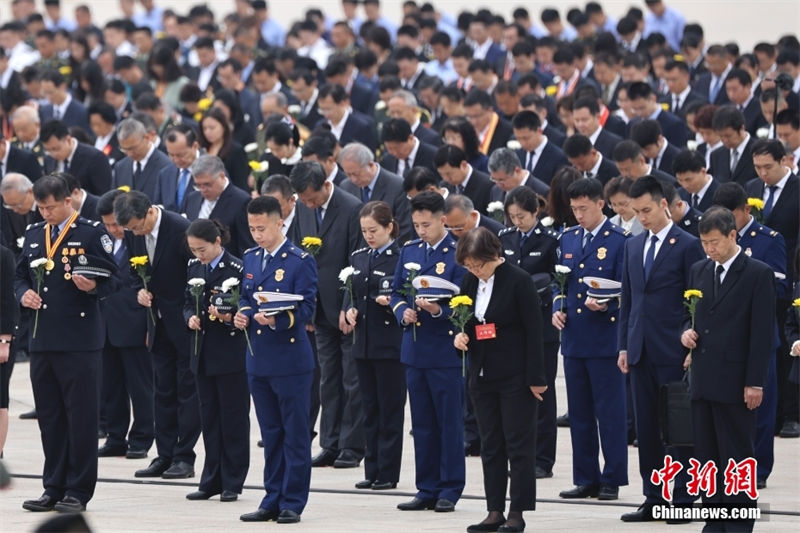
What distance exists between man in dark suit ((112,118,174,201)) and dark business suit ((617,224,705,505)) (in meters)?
6.03

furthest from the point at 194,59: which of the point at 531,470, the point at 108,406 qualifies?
the point at 531,470

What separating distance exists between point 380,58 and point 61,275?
45.6 feet

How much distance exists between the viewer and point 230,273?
12664 mm

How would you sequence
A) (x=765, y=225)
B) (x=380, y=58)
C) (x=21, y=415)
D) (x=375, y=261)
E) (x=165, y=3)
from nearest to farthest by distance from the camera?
1. (x=375, y=261)
2. (x=765, y=225)
3. (x=21, y=415)
4. (x=380, y=58)
5. (x=165, y=3)

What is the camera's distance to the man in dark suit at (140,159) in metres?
16.6

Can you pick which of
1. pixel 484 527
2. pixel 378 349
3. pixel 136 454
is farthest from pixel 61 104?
pixel 484 527

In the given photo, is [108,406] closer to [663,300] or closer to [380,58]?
[663,300]

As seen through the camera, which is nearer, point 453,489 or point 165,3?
point 453,489

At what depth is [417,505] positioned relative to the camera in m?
12.2

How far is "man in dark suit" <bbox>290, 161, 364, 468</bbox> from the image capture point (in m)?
14.0

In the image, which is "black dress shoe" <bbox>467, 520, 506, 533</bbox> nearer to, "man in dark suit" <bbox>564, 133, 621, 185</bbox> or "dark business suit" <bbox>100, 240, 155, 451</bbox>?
"dark business suit" <bbox>100, 240, 155, 451</bbox>

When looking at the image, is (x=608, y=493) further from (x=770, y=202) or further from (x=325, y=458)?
(x=770, y=202)

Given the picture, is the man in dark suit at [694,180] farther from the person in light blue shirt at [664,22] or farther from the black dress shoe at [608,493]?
the person in light blue shirt at [664,22]

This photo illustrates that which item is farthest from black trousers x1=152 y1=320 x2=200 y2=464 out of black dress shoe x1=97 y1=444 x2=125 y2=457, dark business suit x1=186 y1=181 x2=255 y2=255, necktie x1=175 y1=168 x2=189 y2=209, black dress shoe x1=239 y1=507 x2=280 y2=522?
Result: necktie x1=175 y1=168 x2=189 y2=209
